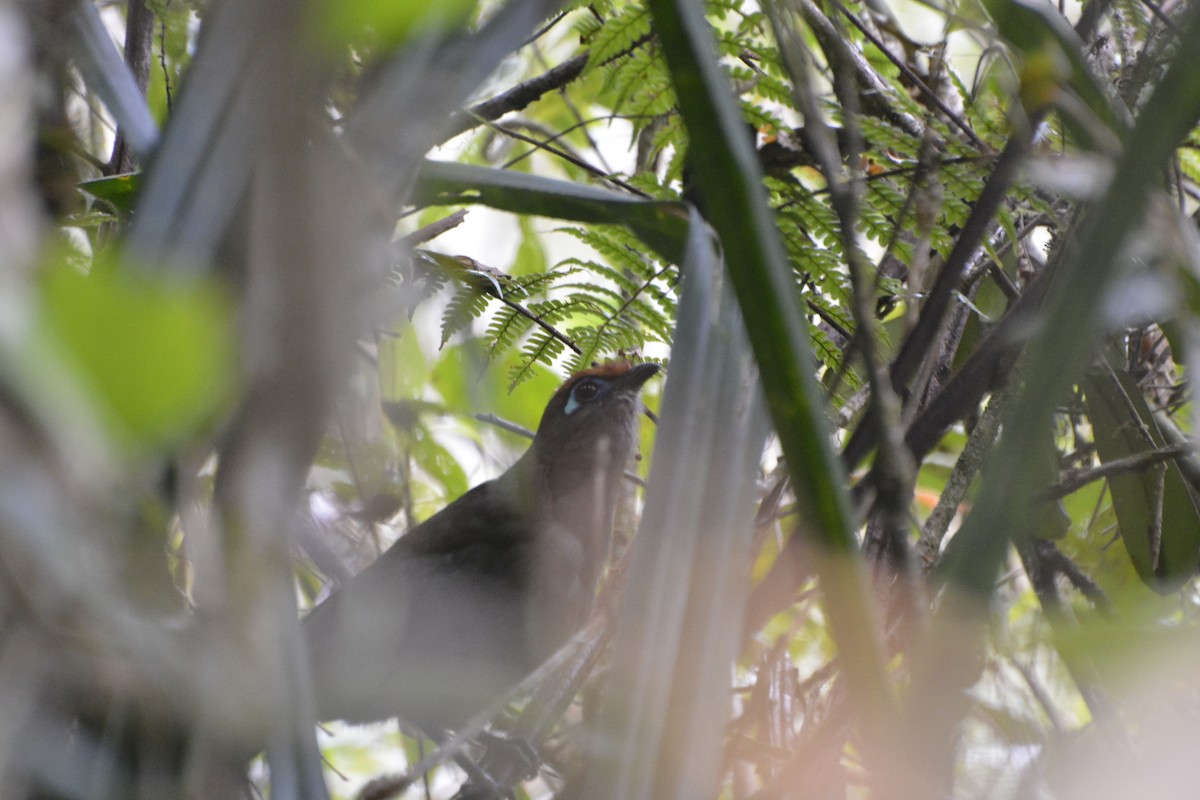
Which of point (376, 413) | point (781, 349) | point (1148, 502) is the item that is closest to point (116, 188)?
point (376, 413)

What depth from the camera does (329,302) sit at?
0.95 meters

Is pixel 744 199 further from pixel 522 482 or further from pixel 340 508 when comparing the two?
pixel 522 482

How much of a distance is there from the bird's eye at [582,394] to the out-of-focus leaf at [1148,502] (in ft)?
6.04

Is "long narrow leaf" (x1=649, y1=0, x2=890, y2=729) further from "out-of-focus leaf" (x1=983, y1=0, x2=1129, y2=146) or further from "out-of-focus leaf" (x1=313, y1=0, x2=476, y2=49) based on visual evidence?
"out-of-focus leaf" (x1=983, y1=0, x2=1129, y2=146)

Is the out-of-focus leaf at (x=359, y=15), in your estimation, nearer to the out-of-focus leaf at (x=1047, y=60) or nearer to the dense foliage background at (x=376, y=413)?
the dense foliage background at (x=376, y=413)

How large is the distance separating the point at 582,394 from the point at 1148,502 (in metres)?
2.08

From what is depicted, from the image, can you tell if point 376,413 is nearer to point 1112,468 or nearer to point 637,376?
point 1112,468

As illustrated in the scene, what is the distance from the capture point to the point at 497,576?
12.9ft

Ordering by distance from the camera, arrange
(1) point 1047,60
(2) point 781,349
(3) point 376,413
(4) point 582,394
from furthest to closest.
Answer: (4) point 582,394
(3) point 376,413
(1) point 1047,60
(2) point 781,349

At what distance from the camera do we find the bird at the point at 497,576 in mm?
3420

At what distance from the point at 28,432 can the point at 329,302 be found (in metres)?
0.28

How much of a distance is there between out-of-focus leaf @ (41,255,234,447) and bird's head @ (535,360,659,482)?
126 inches

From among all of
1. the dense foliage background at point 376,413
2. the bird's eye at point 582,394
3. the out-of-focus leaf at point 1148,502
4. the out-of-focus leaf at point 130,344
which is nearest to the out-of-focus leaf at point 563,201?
the dense foliage background at point 376,413

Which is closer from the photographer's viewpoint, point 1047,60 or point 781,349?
point 781,349
